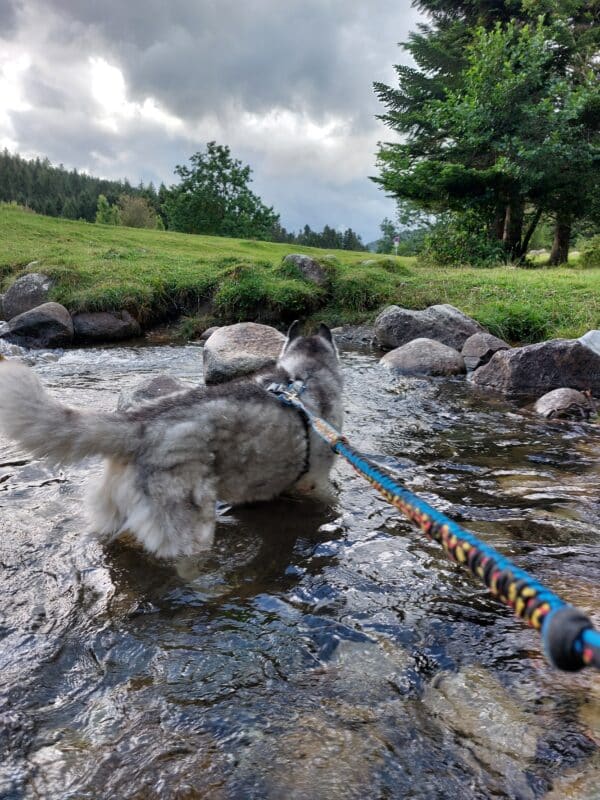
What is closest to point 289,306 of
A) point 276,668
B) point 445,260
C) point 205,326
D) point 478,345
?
point 205,326

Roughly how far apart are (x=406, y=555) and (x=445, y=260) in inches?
864

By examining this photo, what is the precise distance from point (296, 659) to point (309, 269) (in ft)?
50.1

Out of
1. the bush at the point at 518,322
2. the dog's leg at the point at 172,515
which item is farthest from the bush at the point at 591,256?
the dog's leg at the point at 172,515

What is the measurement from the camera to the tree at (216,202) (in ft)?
190

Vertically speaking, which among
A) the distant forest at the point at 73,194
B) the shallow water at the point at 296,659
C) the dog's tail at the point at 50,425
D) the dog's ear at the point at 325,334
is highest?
the distant forest at the point at 73,194

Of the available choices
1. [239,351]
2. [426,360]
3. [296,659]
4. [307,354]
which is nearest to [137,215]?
[239,351]

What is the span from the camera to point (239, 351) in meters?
9.26

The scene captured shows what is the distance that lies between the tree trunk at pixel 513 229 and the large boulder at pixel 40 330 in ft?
61.1

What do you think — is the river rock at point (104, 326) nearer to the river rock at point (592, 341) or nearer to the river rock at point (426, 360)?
the river rock at point (426, 360)

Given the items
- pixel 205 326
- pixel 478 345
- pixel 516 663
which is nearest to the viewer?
pixel 516 663

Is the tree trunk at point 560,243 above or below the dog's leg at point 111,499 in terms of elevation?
above

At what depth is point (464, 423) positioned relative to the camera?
280 inches

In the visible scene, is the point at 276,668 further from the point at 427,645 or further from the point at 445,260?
the point at 445,260

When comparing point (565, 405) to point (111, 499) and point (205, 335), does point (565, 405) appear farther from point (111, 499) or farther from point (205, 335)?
point (205, 335)
